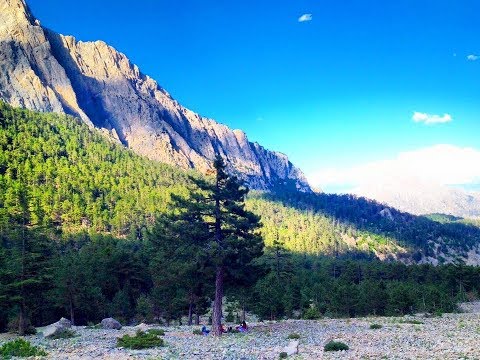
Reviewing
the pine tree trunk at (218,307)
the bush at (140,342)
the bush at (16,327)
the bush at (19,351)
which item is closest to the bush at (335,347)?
the bush at (140,342)

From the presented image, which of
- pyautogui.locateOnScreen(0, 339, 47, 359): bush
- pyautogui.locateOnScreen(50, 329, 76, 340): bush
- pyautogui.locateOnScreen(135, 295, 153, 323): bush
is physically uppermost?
pyautogui.locateOnScreen(0, 339, 47, 359): bush

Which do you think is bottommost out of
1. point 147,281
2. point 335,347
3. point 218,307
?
point 335,347

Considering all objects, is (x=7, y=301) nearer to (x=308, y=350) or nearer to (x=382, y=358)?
(x=308, y=350)

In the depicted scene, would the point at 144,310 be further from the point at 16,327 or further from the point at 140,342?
the point at 140,342

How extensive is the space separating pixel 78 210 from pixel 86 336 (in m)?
138

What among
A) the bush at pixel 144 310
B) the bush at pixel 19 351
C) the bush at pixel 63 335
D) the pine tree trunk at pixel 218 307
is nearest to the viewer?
the bush at pixel 19 351

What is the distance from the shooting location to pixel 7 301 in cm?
4012

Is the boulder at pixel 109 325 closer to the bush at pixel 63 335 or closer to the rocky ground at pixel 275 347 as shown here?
the rocky ground at pixel 275 347

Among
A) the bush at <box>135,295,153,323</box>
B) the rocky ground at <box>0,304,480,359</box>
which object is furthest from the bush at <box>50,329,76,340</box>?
the bush at <box>135,295,153,323</box>

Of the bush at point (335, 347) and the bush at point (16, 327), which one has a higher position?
the bush at point (16, 327)

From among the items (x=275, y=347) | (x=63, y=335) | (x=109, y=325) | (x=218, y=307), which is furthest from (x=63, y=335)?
(x=275, y=347)

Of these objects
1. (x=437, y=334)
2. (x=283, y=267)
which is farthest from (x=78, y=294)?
(x=283, y=267)

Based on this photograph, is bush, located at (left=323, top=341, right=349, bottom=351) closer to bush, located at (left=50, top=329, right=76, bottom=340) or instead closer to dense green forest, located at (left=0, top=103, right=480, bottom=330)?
dense green forest, located at (left=0, top=103, right=480, bottom=330)

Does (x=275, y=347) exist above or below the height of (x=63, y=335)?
below
